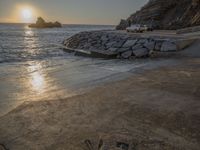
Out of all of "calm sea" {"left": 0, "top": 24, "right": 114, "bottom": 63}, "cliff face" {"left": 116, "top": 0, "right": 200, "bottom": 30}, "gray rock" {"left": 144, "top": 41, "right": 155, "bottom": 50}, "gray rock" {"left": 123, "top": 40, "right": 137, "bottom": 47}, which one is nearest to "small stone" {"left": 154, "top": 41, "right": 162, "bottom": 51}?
"gray rock" {"left": 144, "top": 41, "right": 155, "bottom": 50}

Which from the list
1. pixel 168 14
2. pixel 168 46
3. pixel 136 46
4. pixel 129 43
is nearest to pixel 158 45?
pixel 168 46

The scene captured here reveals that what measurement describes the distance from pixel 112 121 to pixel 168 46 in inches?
470

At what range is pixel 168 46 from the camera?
15.7m

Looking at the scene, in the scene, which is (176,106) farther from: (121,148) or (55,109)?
(55,109)

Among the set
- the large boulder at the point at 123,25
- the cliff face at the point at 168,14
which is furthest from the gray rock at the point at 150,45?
the large boulder at the point at 123,25

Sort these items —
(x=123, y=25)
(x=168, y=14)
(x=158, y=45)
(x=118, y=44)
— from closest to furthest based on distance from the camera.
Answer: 1. (x=158, y=45)
2. (x=118, y=44)
3. (x=168, y=14)
4. (x=123, y=25)

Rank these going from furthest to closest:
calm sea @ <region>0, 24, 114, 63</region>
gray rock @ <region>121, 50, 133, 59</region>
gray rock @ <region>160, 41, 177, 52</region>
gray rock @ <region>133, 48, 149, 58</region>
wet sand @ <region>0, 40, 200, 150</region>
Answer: calm sea @ <region>0, 24, 114, 63</region> → gray rock @ <region>121, 50, 133, 59</region> → gray rock @ <region>133, 48, 149, 58</region> → gray rock @ <region>160, 41, 177, 52</region> → wet sand @ <region>0, 40, 200, 150</region>

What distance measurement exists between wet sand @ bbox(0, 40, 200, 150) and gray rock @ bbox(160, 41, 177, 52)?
27.2ft

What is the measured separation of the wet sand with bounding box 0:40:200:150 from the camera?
13.6 feet

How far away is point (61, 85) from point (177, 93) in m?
3.91

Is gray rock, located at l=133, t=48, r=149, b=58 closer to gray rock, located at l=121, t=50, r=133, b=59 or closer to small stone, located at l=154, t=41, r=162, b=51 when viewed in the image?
gray rock, located at l=121, t=50, r=133, b=59

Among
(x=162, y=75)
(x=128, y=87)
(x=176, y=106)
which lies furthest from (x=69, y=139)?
(x=162, y=75)

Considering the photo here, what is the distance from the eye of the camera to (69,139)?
4.28 meters

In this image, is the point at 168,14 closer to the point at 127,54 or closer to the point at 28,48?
the point at 28,48
